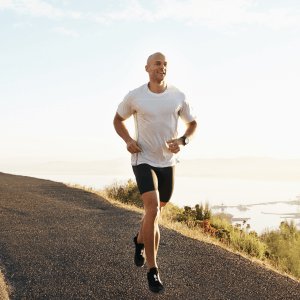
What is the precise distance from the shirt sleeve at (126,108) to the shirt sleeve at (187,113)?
1.72 feet

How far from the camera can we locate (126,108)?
17.6ft

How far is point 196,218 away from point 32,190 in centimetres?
462

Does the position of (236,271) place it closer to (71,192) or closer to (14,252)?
(14,252)

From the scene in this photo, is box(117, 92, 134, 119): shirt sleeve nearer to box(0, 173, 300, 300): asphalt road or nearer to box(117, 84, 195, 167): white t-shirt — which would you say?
box(117, 84, 195, 167): white t-shirt

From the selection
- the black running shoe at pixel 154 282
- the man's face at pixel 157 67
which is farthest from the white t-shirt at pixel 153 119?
the black running shoe at pixel 154 282

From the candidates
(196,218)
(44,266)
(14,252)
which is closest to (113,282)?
(44,266)

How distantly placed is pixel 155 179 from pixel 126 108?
0.74 m

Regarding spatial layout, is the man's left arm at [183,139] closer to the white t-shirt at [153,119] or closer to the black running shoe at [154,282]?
the white t-shirt at [153,119]

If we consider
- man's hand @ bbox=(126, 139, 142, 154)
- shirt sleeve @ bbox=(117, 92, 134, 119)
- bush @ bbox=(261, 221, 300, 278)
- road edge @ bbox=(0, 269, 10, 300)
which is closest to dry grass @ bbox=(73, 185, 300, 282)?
bush @ bbox=(261, 221, 300, 278)

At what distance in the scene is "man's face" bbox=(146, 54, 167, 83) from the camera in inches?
207

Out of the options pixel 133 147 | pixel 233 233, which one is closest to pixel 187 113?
pixel 133 147

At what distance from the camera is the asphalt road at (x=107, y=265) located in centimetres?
555

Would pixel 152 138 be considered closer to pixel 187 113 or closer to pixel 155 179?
pixel 155 179

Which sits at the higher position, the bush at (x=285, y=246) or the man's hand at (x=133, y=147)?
the man's hand at (x=133, y=147)
